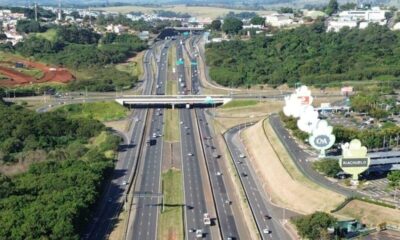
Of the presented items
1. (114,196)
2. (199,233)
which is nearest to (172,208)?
(114,196)

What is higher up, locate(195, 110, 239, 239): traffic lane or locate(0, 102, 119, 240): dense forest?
locate(0, 102, 119, 240): dense forest

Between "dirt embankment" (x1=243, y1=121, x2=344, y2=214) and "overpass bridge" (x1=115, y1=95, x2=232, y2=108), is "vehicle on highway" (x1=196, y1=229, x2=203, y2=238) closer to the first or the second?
"dirt embankment" (x1=243, y1=121, x2=344, y2=214)

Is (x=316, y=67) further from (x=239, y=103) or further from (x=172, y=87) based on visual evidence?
(x=172, y=87)

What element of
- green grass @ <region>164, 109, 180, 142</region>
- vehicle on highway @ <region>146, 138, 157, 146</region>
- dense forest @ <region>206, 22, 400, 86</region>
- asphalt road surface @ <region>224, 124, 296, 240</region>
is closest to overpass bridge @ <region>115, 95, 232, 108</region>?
green grass @ <region>164, 109, 180, 142</region>

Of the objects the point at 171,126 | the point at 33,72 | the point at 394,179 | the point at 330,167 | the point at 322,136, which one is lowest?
the point at 171,126

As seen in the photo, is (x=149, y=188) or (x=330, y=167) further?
(x=149, y=188)

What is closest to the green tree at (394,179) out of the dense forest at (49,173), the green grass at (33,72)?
the dense forest at (49,173)

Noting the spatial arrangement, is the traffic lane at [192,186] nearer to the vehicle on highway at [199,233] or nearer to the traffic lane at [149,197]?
the vehicle on highway at [199,233]
